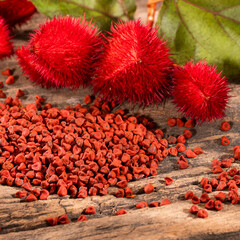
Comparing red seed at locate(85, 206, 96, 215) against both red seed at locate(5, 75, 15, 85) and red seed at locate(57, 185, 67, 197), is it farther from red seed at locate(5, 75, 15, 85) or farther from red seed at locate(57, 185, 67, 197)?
red seed at locate(5, 75, 15, 85)

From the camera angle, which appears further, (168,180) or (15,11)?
(15,11)

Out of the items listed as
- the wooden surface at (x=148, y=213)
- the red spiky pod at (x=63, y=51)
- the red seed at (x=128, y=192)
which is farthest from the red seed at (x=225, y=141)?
the red spiky pod at (x=63, y=51)

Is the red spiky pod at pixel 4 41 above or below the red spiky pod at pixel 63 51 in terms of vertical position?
above

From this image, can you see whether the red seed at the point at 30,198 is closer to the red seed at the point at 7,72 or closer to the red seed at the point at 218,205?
the red seed at the point at 218,205

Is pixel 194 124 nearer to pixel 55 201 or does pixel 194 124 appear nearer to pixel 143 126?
pixel 143 126

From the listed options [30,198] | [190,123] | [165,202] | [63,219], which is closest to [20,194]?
[30,198]

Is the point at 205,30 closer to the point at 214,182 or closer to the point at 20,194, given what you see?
the point at 214,182

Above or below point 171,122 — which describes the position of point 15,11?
above
